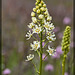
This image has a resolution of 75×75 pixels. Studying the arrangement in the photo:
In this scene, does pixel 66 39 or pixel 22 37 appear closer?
pixel 66 39

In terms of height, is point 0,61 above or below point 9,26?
below

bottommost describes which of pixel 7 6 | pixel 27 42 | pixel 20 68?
pixel 20 68

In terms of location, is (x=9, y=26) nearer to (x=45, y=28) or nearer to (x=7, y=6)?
(x=7, y=6)

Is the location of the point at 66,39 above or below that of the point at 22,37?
above

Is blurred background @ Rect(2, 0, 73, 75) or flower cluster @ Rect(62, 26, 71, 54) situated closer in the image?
flower cluster @ Rect(62, 26, 71, 54)

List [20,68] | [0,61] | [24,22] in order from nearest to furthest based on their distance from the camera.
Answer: [20,68] → [0,61] → [24,22]

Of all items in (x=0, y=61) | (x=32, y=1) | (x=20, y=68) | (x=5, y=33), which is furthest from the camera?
(x=32, y=1)

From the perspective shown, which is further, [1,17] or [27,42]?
[1,17]

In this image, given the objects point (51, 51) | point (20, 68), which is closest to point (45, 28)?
point (51, 51)
